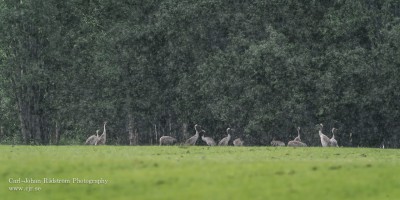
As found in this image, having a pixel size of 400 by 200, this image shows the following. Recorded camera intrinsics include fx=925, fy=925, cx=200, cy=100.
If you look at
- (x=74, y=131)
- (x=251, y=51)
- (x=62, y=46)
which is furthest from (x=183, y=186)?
(x=74, y=131)

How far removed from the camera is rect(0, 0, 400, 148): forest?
67375 mm

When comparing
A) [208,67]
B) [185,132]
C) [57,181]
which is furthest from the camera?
[185,132]

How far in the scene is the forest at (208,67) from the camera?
6738 cm

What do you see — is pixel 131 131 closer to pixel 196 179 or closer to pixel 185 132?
pixel 185 132

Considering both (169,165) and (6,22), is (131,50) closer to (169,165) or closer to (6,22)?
(6,22)

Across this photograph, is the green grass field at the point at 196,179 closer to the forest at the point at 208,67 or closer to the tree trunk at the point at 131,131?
the forest at the point at 208,67

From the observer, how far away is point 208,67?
2756 inches

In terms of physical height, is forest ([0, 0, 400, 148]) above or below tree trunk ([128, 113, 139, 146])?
above

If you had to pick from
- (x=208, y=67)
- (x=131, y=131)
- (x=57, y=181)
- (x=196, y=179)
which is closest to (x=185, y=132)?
(x=131, y=131)

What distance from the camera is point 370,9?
69.5m

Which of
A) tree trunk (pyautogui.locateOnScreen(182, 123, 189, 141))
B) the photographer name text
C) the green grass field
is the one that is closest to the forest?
tree trunk (pyautogui.locateOnScreen(182, 123, 189, 141))

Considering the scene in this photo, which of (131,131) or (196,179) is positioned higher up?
(196,179)

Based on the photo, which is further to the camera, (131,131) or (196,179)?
(131,131)

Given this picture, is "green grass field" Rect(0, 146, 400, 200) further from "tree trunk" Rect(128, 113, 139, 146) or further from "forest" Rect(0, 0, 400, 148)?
"tree trunk" Rect(128, 113, 139, 146)
